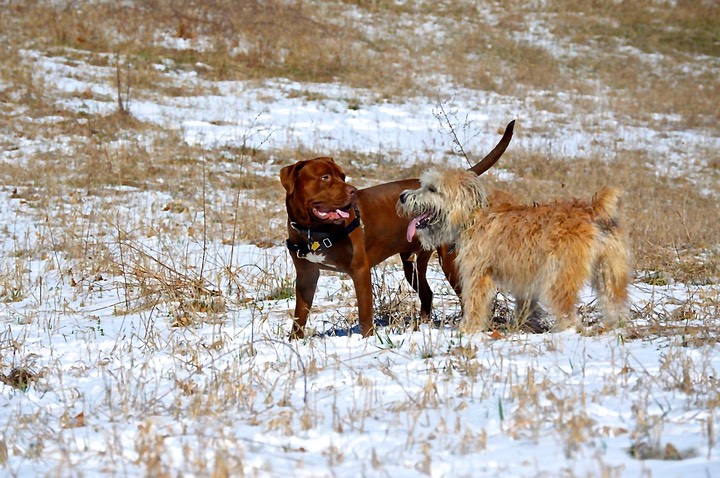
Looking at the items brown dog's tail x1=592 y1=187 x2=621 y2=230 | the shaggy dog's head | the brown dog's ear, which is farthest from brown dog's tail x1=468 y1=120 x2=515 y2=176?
the brown dog's ear

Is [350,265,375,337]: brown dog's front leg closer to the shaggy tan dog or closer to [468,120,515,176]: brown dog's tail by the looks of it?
the shaggy tan dog

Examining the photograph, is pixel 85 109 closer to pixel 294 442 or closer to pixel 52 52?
pixel 52 52

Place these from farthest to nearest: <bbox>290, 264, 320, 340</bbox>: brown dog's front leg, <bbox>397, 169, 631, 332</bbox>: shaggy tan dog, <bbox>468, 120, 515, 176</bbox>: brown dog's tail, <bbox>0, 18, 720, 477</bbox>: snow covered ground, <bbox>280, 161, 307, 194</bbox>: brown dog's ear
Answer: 1. <bbox>468, 120, 515, 176</bbox>: brown dog's tail
2. <bbox>290, 264, 320, 340</bbox>: brown dog's front leg
3. <bbox>280, 161, 307, 194</bbox>: brown dog's ear
4. <bbox>397, 169, 631, 332</bbox>: shaggy tan dog
5. <bbox>0, 18, 720, 477</bbox>: snow covered ground

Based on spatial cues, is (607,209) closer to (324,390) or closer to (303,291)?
(303,291)

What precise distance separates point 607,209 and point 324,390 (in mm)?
2312

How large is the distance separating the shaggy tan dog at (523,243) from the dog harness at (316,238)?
512 mm

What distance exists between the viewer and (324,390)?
370 cm

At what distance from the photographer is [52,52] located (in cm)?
1880

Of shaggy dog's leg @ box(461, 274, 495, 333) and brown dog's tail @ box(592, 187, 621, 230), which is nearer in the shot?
brown dog's tail @ box(592, 187, 621, 230)

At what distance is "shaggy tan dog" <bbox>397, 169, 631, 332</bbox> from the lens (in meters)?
4.84

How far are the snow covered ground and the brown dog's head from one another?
0.84m

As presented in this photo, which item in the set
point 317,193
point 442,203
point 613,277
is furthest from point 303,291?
point 613,277

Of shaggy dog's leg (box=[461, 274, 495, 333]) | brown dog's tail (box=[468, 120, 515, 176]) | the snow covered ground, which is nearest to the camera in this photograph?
the snow covered ground

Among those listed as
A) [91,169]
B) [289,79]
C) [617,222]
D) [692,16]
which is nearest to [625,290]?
[617,222]
